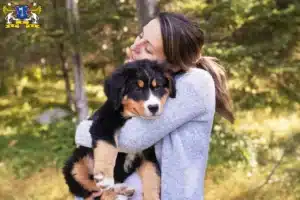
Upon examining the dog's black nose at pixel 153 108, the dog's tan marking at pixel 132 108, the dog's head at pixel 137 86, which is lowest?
the dog's tan marking at pixel 132 108

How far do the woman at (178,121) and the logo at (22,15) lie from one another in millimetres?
4153

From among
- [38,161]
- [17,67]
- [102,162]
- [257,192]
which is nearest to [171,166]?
[102,162]

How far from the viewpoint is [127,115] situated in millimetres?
2301

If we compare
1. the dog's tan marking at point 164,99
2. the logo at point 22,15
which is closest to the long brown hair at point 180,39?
the dog's tan marking at point 164,99

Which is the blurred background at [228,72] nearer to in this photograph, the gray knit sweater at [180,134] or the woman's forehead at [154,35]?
the woman's forehead at [154,35]

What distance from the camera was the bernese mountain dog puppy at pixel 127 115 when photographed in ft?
7.30

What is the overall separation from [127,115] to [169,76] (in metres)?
0.32

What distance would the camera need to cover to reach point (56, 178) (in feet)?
21.9

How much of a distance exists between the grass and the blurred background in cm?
2

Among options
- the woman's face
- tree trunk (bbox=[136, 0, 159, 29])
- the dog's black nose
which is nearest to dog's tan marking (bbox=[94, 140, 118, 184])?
the dog's black nose

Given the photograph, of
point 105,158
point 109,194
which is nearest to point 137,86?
point 105,158

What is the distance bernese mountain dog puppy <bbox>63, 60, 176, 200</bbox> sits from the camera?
Answer: 2.23 meters

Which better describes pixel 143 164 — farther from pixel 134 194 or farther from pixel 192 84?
pixel 192 84

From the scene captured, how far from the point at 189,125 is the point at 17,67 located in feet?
22.1
